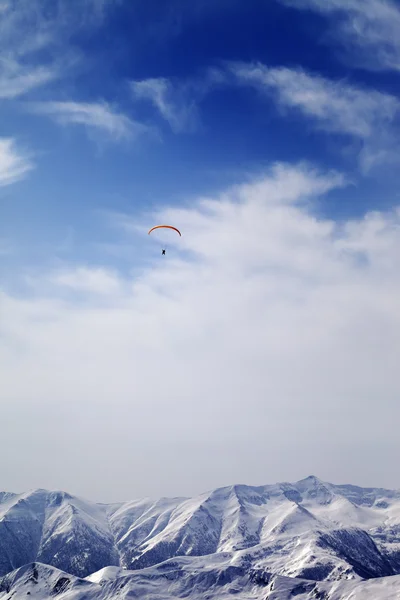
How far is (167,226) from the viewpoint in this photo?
6383 inches
